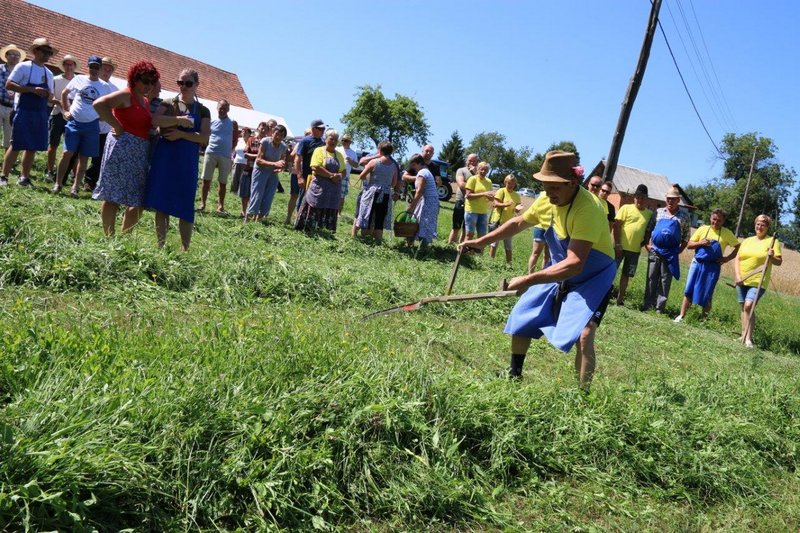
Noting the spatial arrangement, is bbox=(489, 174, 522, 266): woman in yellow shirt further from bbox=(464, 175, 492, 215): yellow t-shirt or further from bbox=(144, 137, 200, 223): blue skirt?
bbox=(144, 137, 200, 223): blue skirt

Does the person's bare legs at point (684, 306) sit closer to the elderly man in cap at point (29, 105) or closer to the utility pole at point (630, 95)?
the utility pole at point (630, 95)

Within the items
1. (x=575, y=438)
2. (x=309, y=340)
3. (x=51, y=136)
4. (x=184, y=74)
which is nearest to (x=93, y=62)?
(x=51, y=136)

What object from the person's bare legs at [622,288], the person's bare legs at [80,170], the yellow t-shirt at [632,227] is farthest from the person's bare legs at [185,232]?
the person's bare legs at [622,288]

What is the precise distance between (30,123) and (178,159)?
3639mm

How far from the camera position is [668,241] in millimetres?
11328

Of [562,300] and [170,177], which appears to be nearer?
[562,300]

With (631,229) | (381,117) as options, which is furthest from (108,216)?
(381,117)

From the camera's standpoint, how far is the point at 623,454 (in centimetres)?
403

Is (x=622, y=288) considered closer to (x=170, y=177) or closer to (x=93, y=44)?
(x=170, y=177)

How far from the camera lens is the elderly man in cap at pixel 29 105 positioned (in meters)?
8.90

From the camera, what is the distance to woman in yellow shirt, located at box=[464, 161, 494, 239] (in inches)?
476

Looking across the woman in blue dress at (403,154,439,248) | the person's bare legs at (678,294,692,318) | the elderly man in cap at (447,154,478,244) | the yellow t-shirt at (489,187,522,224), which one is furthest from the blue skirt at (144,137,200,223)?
the person's bare legs at (678,294,692,318)

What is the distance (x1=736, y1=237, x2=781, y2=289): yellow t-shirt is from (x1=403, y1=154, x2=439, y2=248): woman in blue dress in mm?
4760

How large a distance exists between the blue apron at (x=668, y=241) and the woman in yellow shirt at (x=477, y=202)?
115 inches
